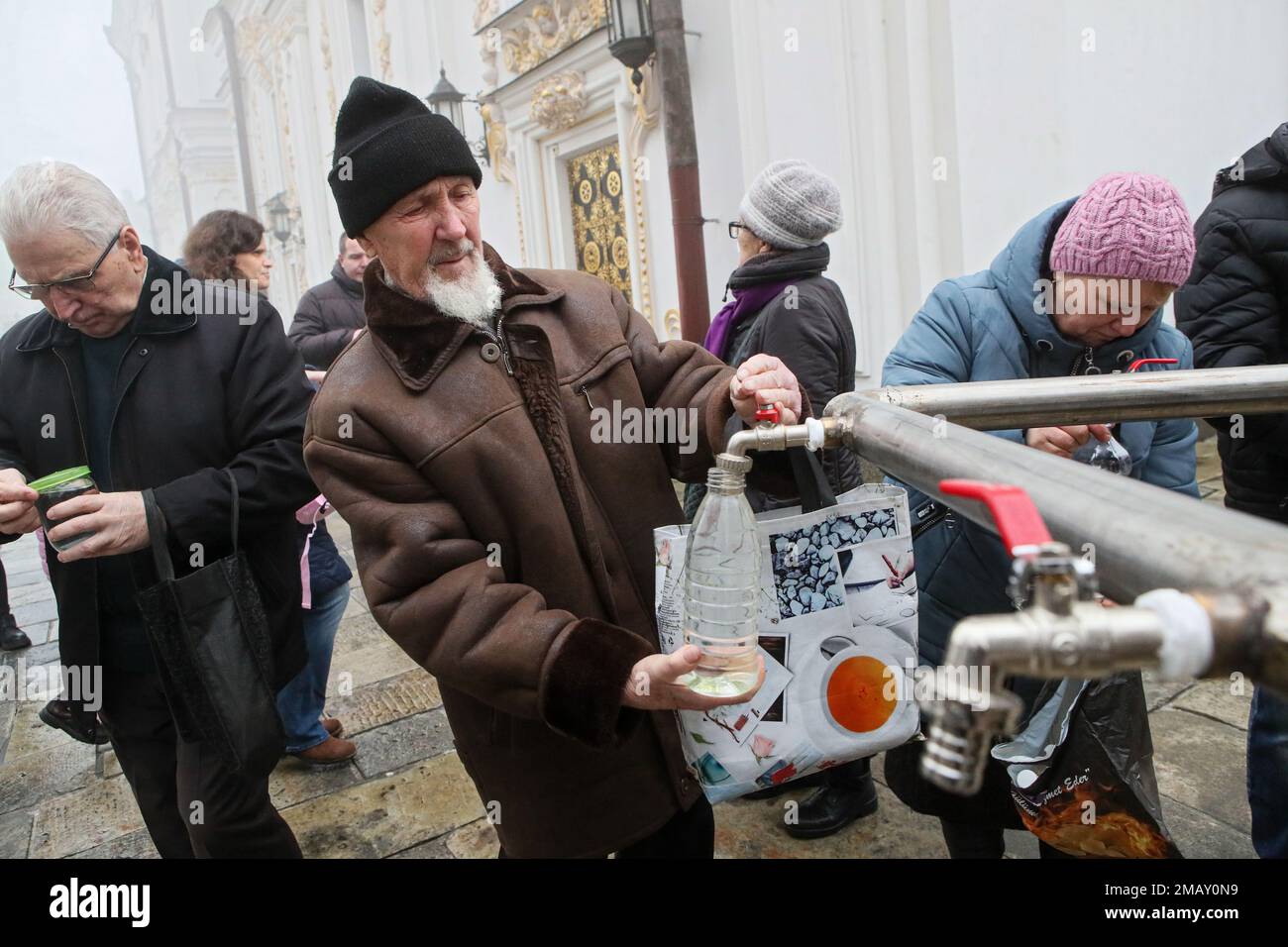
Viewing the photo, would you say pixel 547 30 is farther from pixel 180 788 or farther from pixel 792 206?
pixel 180 788

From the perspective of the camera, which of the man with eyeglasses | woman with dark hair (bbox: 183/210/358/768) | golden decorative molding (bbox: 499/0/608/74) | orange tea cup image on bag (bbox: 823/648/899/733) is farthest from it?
golden decorative molding (bbox: 499/0/608/74)

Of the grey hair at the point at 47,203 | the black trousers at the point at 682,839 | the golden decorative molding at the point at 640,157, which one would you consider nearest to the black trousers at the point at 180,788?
the black trousers at the point at 682,839

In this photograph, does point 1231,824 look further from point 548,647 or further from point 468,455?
point 468,455

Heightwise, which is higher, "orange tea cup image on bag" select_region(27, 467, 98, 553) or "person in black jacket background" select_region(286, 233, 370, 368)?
"person in black jacket background" select_region(286, 233, 370, 368)

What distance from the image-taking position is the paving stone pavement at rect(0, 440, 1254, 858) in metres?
2.65

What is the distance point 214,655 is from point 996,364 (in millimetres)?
1902

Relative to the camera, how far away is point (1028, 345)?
198 centimetres

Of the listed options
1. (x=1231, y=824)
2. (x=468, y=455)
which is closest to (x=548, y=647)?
(x=468, y=455)

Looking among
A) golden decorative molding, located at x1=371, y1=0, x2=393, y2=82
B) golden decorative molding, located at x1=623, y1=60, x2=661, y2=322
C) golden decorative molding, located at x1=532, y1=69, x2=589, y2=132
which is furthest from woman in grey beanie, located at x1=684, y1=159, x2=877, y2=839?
golden decorative molding, located at x1=371, y1=0, x2=393, y2=82

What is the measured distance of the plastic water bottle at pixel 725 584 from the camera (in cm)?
130

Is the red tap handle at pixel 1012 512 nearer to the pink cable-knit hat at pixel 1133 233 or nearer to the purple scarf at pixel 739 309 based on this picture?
the pink cable-knit hat at pixel 1133 233

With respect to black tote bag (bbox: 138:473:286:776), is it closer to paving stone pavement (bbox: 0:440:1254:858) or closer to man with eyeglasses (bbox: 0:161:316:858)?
man with eyeglasses (bbox: 0:161:316:858)

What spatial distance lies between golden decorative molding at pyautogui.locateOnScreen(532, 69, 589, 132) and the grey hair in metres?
6.86
